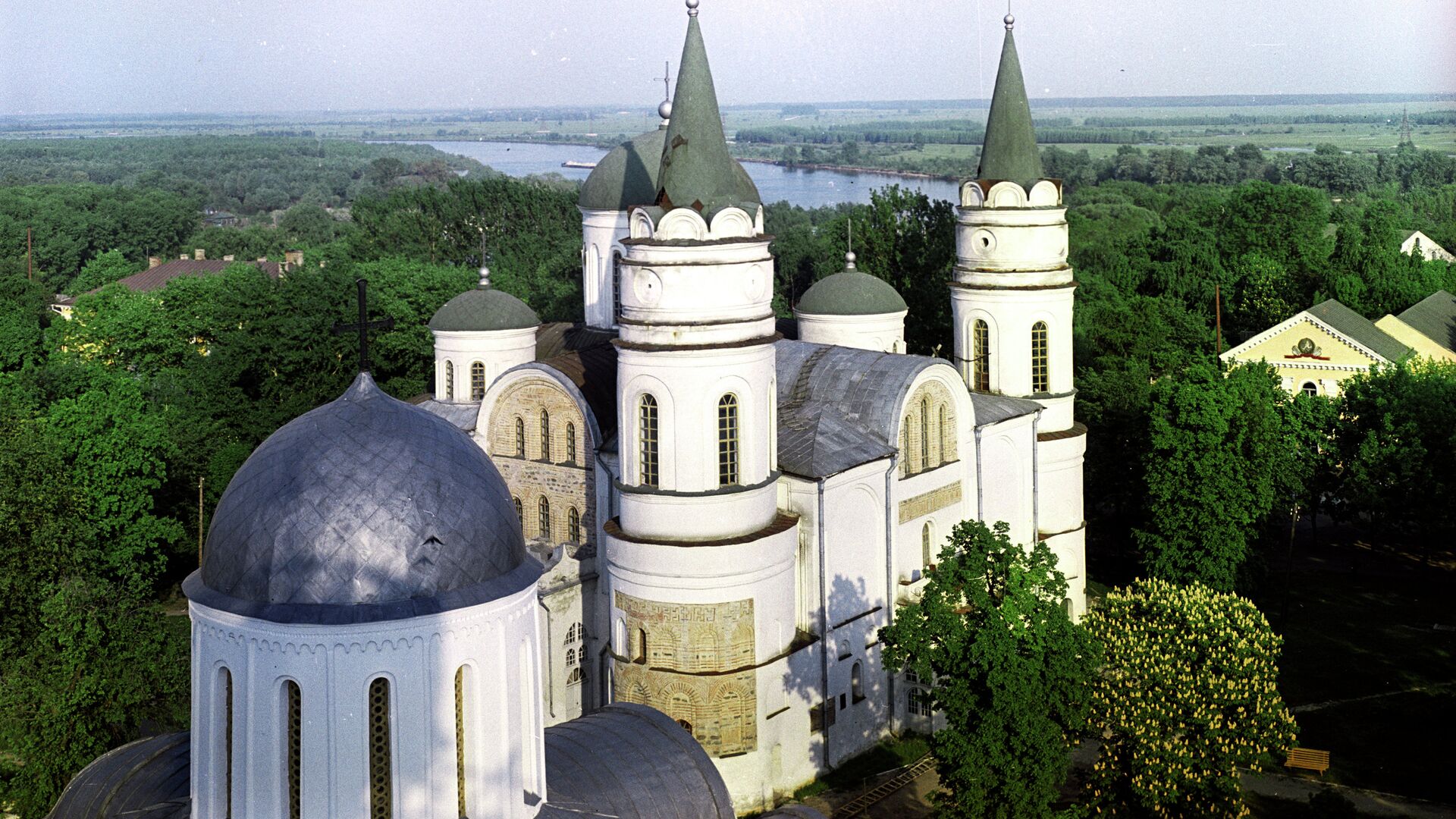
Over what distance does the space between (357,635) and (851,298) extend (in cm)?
1729

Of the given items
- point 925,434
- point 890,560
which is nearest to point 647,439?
point 890,560

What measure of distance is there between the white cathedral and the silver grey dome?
0.08 feet

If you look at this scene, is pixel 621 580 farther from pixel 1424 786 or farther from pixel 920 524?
pixel 1424 786

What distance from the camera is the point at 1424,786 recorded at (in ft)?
70.3

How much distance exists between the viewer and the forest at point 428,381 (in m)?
21.8

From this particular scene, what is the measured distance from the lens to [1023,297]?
27.2 metres

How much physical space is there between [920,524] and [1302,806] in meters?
6.90

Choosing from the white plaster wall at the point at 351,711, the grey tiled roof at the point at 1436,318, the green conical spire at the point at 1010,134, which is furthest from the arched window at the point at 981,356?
the grey tiled roof at the point at 1436,318

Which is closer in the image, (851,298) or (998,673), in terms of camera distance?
(998,673)

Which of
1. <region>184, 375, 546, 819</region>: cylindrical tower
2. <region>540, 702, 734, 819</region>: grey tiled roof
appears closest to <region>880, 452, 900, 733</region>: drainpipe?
<region>540, 702, 734, 819</region>: grey tiled roof

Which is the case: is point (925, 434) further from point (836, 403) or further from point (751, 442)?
point (751, 442)

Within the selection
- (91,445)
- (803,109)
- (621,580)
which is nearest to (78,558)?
(91,445)

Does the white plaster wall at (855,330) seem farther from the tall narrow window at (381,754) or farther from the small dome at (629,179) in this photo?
the tall narrow window at (381,754)

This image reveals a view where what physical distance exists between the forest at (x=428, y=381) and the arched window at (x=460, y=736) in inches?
361
